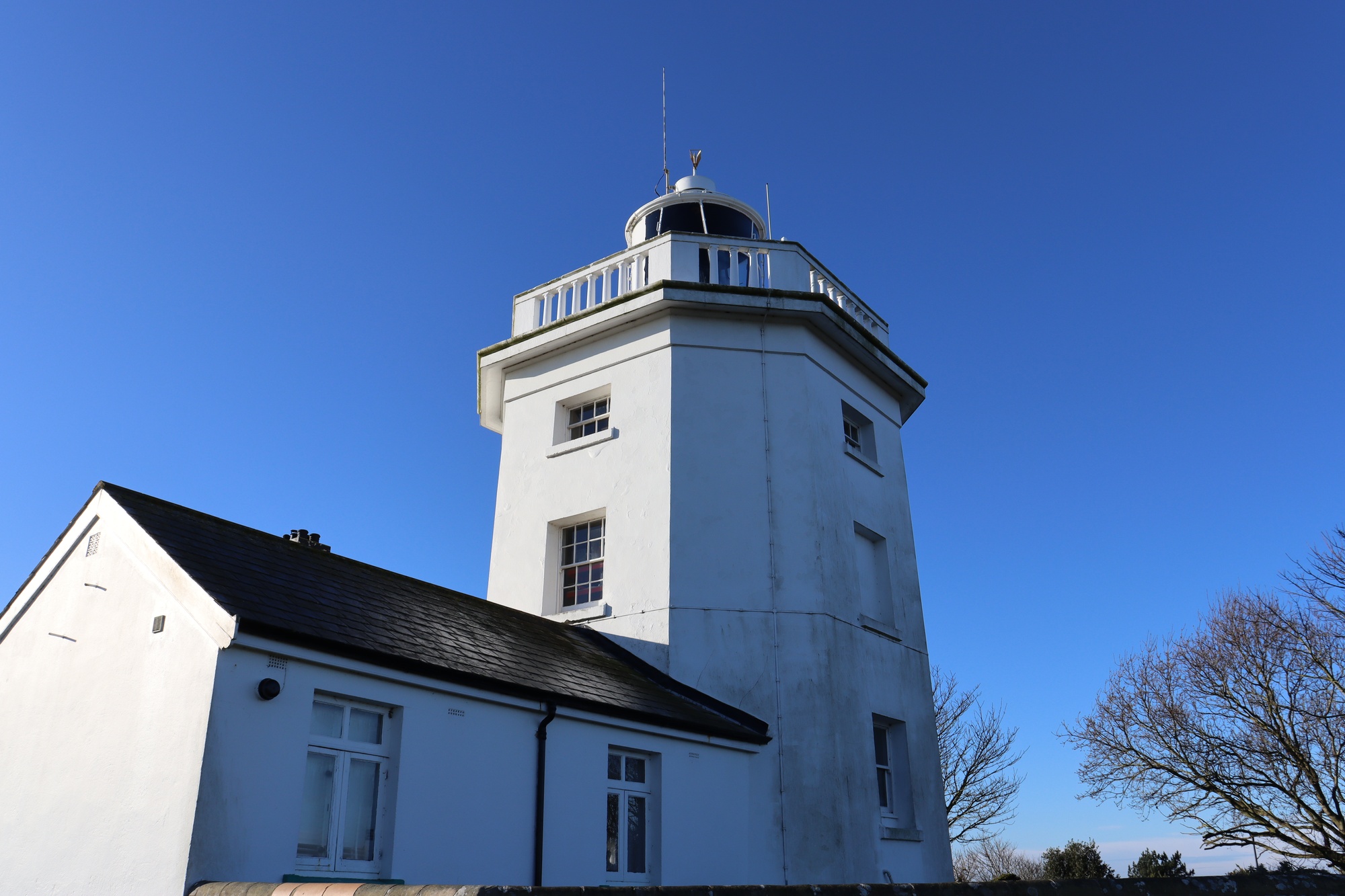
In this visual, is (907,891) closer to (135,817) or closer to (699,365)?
(135,817)

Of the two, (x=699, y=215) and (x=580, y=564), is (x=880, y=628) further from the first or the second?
(x=699, y=215)

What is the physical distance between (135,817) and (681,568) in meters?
8.36

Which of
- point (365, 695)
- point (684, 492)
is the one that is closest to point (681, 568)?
point (684, 492)

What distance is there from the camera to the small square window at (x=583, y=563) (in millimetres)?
15773

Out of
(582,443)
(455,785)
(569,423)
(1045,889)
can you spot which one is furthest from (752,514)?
(1045,889)

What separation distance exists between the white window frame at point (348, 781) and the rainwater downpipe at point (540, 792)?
1727 millimetres

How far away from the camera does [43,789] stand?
862 cm

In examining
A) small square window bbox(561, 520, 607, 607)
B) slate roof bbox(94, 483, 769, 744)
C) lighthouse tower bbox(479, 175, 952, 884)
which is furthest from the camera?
small square window bbox(561, 520, 607, 607)

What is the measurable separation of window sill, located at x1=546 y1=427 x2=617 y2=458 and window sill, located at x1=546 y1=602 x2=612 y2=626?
9.11 ft

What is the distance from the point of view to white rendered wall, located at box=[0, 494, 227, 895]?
24.7 ft

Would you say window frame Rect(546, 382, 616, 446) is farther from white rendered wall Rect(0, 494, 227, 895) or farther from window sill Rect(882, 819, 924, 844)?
white rendered wall Rect(0, 494, 227, 895)

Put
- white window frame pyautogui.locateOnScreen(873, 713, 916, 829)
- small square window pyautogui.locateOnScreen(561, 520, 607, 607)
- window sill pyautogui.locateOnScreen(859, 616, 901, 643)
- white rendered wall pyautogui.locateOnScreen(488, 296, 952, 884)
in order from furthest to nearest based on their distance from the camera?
small square window pyautogui.locateOnScreen(561, 520, 607, 607) < window sill pyautogui.locateOnScreen(859, 616, 901, 643) < white window frame pyautogui.locateOnScreen(873, 713, 916, 829) < white rendered wall pyautogui.locateOnScreen(488, 296, 952, 884)

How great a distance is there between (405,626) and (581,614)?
5318 mm

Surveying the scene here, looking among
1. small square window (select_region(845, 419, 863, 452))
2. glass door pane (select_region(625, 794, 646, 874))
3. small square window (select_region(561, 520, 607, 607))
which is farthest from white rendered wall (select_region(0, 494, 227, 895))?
small square window (select_region(845, 419, 863, 452))
